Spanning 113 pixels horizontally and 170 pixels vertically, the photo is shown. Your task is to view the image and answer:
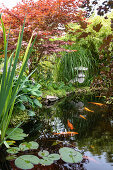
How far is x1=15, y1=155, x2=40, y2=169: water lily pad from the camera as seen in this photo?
900 millimetres

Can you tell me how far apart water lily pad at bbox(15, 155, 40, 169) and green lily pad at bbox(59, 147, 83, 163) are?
7.0 inches

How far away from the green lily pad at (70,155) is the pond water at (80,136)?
0.02 meters

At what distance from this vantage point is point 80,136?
54.6 inches

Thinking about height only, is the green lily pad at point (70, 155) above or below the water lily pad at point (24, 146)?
below

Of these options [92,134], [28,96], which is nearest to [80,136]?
[92,134]

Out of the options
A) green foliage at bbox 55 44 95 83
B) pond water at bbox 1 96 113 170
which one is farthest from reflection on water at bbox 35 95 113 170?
green foliage at bbox 55 44 95 83

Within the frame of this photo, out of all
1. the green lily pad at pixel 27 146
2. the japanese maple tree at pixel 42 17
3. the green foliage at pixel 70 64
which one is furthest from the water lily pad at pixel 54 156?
the green foliage at pixel 70 64

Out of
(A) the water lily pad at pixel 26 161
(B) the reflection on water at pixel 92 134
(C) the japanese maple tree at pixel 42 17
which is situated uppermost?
(C) the japanese maple tree at pixel 42 17

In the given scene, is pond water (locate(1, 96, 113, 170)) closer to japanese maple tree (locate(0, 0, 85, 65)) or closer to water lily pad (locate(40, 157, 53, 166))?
water lily pad (locate(40, 157, 53, 166))

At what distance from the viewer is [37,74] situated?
391 cm

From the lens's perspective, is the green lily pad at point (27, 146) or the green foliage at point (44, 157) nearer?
the green foliage at point (44, 157)

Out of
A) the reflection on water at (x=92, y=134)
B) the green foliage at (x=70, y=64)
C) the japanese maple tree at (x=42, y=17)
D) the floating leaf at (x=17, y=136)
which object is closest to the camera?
the reflection on water at (x=92, y=134)

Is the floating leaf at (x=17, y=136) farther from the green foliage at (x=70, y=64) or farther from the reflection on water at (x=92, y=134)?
the green foliage at (x=70, y=64)

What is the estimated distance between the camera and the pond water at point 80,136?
3.22 ft
